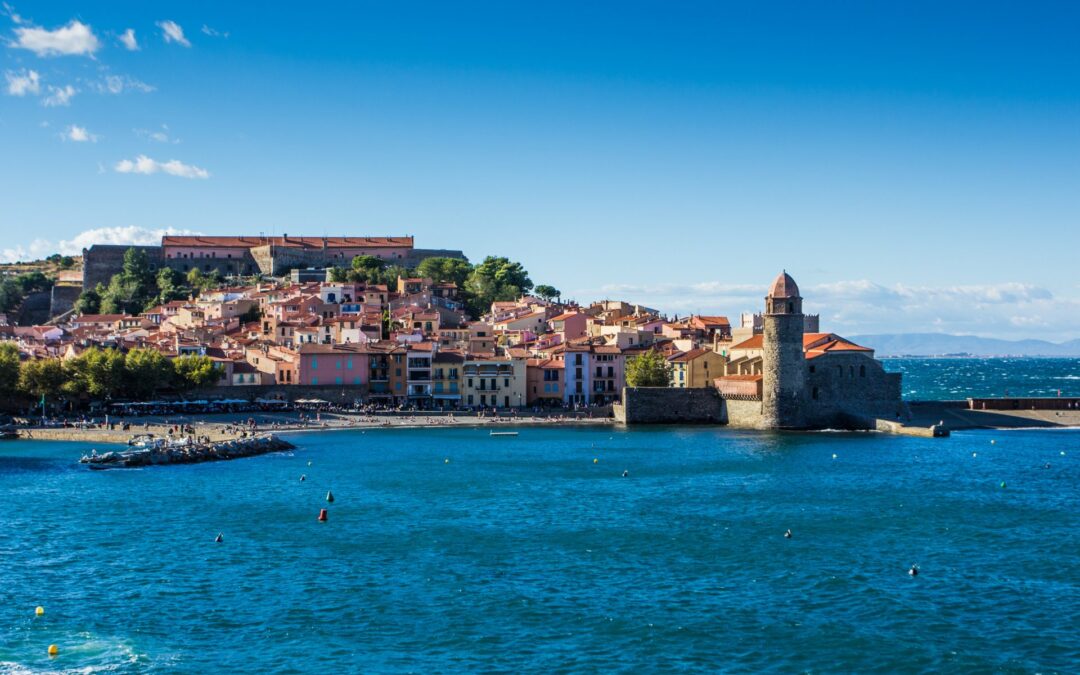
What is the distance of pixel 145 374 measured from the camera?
64.8 meters

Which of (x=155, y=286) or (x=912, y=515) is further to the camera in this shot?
(x=155, y=286)

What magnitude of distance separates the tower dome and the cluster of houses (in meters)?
4.41

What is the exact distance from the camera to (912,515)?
34188 mm

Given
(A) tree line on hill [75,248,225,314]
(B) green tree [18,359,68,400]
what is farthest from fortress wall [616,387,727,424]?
(A) tree line on hill [75,248,225,314]

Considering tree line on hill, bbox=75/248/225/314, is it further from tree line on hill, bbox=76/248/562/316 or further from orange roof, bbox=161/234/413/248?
orange roof, bbox=161/234/413/248

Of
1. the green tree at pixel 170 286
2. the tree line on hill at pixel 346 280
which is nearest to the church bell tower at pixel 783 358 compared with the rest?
the tree line on hill at pixel 346 280

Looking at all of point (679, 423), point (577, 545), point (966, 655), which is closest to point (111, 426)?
point (679, 423)

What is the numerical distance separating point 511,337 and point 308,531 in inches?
2208

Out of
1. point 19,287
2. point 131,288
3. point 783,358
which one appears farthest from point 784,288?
point 19,287

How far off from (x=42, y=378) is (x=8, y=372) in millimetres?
1811

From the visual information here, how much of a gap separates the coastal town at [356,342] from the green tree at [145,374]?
9 centimetres

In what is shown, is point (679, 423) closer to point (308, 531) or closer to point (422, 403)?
point (422, 403)

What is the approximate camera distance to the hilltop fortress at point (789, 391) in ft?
196

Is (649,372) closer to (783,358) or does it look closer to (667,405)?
(667,405)
